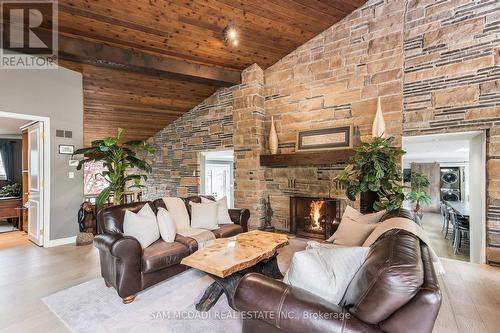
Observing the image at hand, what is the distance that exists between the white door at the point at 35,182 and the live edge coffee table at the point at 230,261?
12.4 ft


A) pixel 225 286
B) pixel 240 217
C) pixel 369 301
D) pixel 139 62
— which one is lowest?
pixel 225 286

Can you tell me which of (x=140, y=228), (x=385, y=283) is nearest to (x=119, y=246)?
(x=140, y=228)

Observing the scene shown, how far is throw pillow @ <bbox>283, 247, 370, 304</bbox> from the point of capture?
148cm

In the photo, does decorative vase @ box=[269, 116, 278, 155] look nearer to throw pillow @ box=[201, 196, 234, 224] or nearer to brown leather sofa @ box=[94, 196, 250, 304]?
throw pillow @ box=[201, 196, 234, 224]

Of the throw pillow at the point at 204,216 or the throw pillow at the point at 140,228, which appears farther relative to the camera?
the throw pillow at the point at 204,216

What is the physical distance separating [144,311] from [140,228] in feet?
2.88

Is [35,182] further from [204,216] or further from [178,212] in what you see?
[204,216]

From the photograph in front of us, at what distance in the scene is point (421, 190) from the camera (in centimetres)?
941

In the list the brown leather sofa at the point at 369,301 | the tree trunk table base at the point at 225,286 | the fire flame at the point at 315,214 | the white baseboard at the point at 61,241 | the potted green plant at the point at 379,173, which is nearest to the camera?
the brown leather sofa at the point at 369,301

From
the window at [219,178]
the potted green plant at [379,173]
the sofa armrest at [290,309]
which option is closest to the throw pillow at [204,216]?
the potted green plant at [379,173]

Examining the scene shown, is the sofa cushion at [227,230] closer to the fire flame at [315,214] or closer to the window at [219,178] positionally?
the fire flame at [315,214]

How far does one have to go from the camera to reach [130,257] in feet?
8.27

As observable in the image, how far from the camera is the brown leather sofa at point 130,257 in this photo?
8.17ft

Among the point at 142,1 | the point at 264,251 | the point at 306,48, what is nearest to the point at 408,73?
the point at 306,48
